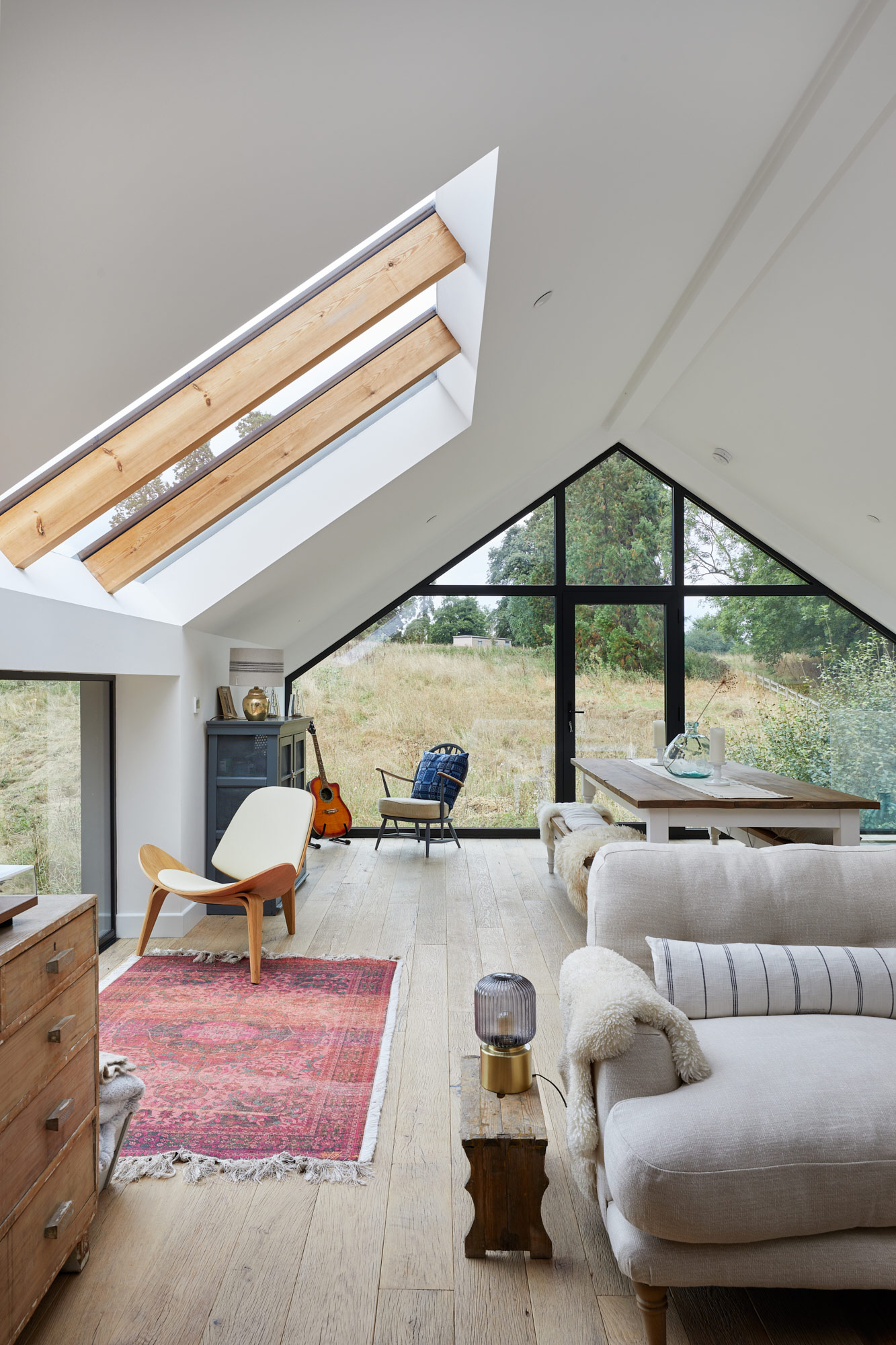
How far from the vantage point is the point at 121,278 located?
75.2 inches

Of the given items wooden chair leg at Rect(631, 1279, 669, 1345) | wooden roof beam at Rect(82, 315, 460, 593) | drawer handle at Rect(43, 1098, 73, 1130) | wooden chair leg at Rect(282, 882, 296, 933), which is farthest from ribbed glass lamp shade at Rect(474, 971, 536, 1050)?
wooden roof beam at Rect(82, 315, 460, 593)

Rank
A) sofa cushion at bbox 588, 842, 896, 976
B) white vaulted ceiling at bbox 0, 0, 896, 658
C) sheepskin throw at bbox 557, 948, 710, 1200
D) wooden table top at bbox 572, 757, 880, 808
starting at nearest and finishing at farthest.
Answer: white vaulted ceiling at bbox 0, 0, 896, 658
sheepskin throw at bbox 557, 948, 710, 1200
sofa cushion at bbox 588, 842, 896, 976
wooden table top at bbox 572, 757, 880, 808

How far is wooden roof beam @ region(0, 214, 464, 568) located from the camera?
9.76 ft

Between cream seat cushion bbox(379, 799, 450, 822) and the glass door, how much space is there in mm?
1504

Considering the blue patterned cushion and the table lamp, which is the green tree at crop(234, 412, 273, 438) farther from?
the blue patterned cushion

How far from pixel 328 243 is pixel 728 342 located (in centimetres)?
315

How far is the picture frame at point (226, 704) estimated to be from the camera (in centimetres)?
500

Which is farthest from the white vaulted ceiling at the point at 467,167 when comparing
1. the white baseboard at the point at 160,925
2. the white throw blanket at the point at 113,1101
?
the white throw blanket at the point at 113,1101

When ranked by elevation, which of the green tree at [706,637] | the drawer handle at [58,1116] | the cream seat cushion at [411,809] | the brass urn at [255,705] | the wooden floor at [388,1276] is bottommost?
the wooden floor at [388,1276]

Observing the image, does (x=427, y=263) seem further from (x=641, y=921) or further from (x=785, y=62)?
(x=641, y=921)

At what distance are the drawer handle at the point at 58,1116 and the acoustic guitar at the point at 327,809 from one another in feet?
15.0

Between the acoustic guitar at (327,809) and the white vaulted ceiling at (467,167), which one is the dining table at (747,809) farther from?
the acoustic guitar at (327,809)

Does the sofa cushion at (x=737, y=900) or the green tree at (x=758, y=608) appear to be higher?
the green tree at (x=758, y=608)

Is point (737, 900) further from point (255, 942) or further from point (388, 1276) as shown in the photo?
point (255, 942)
